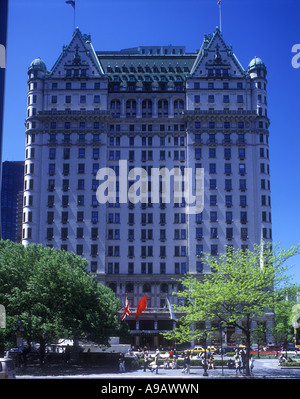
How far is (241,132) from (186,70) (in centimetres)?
1446

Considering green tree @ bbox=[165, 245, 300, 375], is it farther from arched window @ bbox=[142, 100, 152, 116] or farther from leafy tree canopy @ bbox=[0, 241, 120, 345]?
arched window @ bbox=[142, 100, 152, 116]

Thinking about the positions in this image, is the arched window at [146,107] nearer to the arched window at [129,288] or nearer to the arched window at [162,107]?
the arched window at [162,107]

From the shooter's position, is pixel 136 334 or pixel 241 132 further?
pixel 241 132

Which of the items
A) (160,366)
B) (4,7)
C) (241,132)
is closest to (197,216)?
(241,132)

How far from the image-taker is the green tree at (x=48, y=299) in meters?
32.0

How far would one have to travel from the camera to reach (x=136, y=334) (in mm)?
63000

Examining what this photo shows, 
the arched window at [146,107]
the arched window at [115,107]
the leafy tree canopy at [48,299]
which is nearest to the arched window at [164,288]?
the arched window at [146,107]

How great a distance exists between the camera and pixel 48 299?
109 ft

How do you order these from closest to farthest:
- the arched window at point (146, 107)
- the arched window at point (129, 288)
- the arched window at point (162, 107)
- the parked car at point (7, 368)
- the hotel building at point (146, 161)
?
the parked car at point (7, 368)
the hotel building at point (146, 161)
the arched window at point (129, 288)
the arched window at point (162, 107)
the arched window at point (146, 107)

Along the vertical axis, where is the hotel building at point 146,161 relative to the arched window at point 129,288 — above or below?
above

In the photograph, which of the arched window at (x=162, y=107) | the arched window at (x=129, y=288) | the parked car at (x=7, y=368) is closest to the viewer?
the parked car at (x=7, y=368)

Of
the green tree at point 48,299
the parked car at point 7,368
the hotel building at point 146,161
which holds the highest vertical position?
the hotel building at point 146,161
